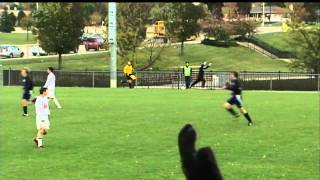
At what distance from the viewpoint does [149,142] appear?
46.5ft

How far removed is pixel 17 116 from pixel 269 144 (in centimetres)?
937

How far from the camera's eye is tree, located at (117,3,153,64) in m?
48.9

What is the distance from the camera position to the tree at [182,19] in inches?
2130

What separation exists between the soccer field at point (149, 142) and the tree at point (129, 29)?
25.3 meters

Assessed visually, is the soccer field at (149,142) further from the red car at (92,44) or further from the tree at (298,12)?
the red car at (92,44)

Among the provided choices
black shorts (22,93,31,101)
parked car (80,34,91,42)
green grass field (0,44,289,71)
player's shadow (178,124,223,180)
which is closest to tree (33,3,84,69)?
parked car (80,34,91,42)

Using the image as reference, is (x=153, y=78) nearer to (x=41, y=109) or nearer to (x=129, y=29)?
(x=129, y=29)

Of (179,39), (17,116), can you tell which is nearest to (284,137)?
(17,116)

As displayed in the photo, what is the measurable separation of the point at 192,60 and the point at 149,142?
45.2m

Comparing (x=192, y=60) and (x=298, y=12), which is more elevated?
(x=298, y=12)

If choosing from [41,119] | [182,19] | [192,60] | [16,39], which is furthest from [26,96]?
[16,39]

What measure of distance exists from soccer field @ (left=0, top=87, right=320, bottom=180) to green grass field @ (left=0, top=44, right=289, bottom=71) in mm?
30764

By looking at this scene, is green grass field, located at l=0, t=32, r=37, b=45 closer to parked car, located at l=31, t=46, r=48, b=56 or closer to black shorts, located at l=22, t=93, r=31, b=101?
parked car, located at l=31, t=46, r=48, b=56

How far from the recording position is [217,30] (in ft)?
211
